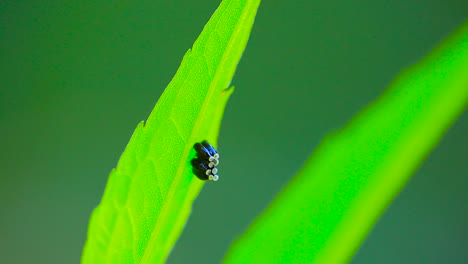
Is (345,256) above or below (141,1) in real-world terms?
below

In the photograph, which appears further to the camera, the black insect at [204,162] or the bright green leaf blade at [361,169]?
the bright green leaf blade at [361,169]

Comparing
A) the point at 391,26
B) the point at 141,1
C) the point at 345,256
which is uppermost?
the point at 141,1

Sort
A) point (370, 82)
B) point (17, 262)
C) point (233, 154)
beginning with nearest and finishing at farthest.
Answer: point (17, 262)
point (233, 154)
point (370, 82)

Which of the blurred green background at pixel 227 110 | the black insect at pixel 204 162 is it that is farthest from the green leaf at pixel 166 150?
the blurred green background at pixel 227 110

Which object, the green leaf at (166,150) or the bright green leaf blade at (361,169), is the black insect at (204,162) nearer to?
the green leaf at (166,150)

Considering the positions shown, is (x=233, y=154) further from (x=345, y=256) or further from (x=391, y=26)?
(x=391, y=26)

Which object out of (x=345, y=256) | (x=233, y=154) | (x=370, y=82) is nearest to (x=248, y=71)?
(x=233, y=154)
